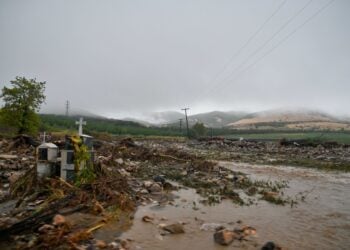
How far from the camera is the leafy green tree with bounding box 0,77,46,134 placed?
3403 cm

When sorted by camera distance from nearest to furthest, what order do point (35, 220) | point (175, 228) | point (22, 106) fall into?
point (35, 220) < point (175, 228) < point (22, 106)

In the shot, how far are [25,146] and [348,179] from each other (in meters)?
18.5

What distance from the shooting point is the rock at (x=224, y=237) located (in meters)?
5.68

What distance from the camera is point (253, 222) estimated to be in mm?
7234

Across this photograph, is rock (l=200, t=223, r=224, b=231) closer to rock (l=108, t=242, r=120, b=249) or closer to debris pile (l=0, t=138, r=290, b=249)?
debris pile (l=0, t=138, r=290, b=249)

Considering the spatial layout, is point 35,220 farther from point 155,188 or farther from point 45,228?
point 155,188

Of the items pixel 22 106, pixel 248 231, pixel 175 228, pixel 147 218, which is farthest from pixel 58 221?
pixel 22 106

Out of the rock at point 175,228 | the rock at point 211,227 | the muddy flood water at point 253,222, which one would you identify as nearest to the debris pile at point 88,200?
the rock at point 175,228

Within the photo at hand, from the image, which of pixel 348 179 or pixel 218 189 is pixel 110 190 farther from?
pixel 348 179

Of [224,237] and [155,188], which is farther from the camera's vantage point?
[155,188]

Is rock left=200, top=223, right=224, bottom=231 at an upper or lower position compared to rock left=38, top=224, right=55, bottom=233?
lower

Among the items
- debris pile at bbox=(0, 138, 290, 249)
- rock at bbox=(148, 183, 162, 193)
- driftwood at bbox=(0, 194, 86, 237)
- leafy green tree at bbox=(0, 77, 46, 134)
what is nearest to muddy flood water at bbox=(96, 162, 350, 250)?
debris pile at bbox=(0, 138, 290, 249)

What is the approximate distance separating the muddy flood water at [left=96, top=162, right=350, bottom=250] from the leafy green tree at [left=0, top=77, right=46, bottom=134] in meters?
29.1

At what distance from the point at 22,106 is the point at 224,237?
34.1m
